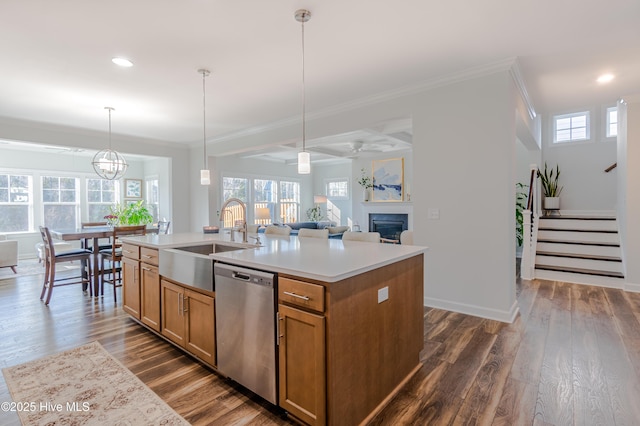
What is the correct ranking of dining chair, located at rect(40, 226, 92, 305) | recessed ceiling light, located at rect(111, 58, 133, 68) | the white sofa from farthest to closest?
the white sofa → dining chair, located at rect(40, 226, 92, 305) → recessed ceiling light, located at rect(111, 58, 133, 68)

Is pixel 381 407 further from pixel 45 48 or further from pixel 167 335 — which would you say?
pixel 45 48

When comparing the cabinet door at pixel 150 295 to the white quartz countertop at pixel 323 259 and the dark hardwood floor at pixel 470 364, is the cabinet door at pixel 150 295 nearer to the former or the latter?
the dark hardwood floor at pixel 470 364

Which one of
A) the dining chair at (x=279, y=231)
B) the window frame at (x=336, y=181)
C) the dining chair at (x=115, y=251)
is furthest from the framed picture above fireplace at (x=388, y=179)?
the dining chair at (x=115, y=251)

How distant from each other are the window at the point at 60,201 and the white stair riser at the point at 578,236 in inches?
421

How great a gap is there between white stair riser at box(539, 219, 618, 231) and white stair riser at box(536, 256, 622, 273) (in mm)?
962

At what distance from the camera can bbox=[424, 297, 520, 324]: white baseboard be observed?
3.29m

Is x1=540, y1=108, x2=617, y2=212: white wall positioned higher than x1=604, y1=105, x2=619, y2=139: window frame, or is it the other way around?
x1=604, y1=105, x2=619, y2=139: window frame

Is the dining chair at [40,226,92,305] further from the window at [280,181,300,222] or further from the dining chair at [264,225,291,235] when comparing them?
the window at [280,181,300,222]

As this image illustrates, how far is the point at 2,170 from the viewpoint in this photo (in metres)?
7.26

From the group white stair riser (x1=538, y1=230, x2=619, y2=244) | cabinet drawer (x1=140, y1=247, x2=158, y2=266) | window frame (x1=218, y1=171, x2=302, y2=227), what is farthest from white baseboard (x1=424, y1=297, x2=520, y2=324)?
window frame (x1=218, y1=171, x2=302, y2=227)

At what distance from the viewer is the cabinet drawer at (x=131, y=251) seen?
10.4ft

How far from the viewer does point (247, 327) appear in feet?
6.43

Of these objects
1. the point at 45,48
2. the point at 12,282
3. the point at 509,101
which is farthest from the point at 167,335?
the point at 12,282

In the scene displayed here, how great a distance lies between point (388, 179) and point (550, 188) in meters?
3.53
